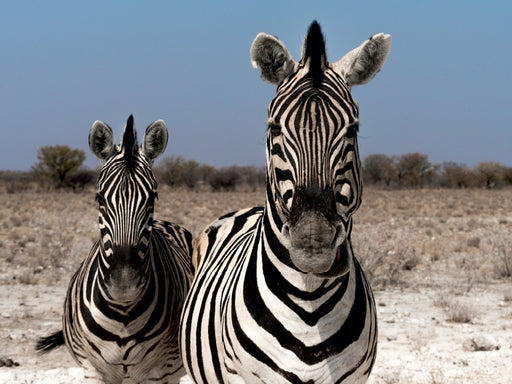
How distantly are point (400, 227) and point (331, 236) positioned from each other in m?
19.9

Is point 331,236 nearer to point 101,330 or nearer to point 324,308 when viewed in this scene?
point 324,308

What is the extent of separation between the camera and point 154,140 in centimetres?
457

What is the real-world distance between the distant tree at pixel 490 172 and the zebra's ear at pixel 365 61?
58.5m

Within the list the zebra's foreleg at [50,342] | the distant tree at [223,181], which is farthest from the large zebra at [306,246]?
the distant tree at [223,181]

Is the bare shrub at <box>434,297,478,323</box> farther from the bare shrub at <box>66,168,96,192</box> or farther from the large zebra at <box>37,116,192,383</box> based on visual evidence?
the bare shrub at <box>66,168,96,192</box>

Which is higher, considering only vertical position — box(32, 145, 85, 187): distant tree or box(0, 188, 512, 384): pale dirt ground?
box(32, 145, 85, 187): distant tree

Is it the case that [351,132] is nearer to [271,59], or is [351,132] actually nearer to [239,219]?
[271,59]

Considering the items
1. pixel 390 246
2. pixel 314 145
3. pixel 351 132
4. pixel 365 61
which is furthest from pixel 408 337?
pixel 314 145

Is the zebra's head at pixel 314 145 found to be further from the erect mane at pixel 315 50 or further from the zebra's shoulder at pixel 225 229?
the zebra's shoulder at pixel 225 229

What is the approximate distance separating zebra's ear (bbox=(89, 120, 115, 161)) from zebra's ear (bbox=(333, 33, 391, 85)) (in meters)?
2.18

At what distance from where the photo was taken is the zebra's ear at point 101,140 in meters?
4.33

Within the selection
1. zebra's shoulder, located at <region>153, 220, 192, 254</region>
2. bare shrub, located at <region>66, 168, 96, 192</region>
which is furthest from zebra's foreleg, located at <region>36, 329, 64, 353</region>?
bare shrub, located at <region>66, 168, 96, 192</region>

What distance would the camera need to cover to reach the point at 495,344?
721 centimetres

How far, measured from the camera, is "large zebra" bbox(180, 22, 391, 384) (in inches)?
88.9
